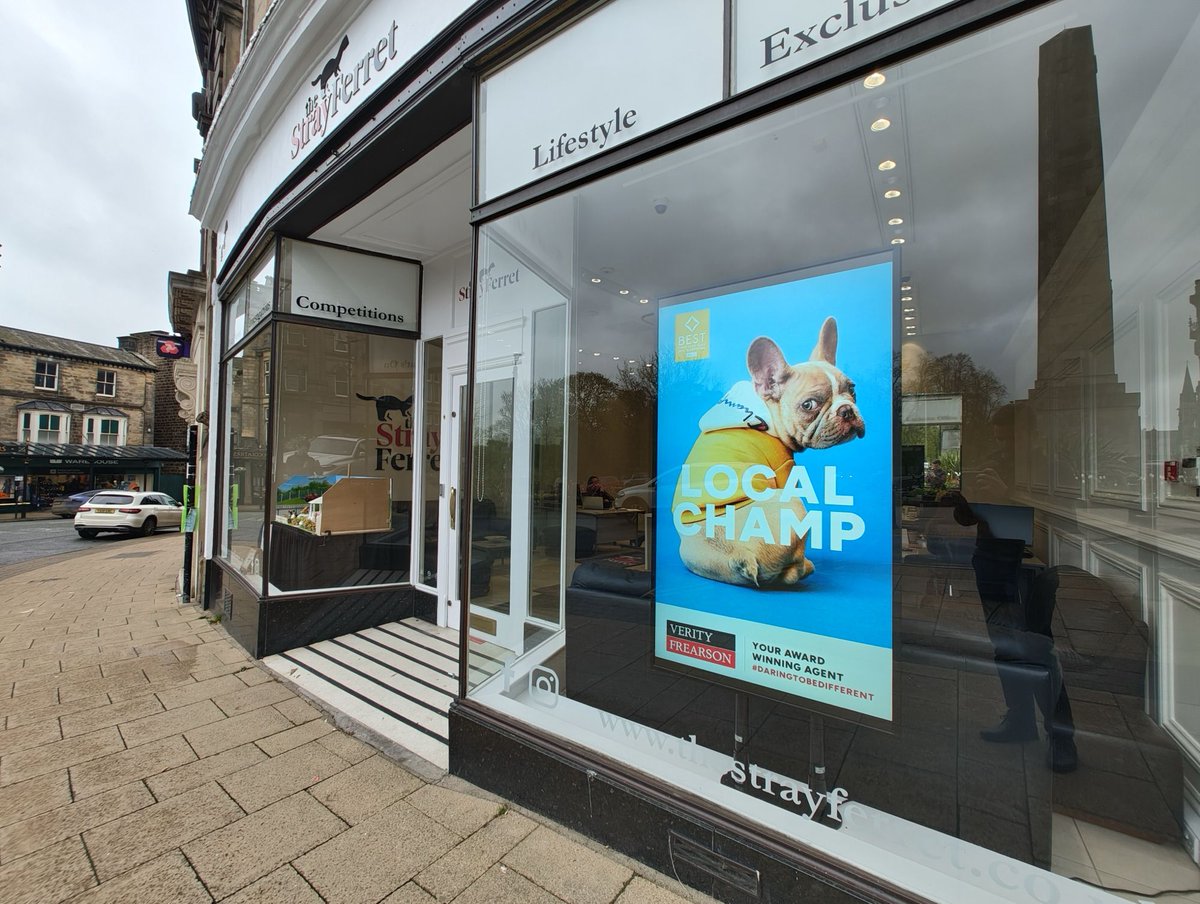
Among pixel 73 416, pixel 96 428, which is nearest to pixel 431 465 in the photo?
pixel 73 416

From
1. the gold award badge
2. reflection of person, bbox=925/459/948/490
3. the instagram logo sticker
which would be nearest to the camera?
the gold award badge

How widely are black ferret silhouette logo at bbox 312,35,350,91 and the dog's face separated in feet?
12.9

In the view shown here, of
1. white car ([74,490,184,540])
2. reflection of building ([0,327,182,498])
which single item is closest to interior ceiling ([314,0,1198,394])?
white car ([74,490,184,540])

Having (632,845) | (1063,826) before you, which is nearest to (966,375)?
(1063,826)

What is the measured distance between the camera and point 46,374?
35438mm

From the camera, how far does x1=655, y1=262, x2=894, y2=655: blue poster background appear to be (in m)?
1.74

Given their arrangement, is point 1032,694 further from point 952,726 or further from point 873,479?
point 873,479

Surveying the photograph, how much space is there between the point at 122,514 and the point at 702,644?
24.0m

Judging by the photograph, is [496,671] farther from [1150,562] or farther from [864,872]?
[1150,562]

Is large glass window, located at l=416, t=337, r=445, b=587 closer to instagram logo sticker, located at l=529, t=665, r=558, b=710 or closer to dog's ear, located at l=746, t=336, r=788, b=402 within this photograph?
instagram logo sticker, located at l=529, t=665, r=558, b=710

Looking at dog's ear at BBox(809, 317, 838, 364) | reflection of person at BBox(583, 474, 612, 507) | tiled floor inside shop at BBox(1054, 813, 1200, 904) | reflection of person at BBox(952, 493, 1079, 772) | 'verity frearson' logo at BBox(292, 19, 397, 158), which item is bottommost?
tiled floor inside shop at BBox(1054, 813, 1200, 904)

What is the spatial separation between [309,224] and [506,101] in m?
2.83

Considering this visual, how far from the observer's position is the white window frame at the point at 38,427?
3381 centimetres

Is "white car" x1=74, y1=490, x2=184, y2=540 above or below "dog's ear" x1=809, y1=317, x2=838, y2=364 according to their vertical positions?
below
